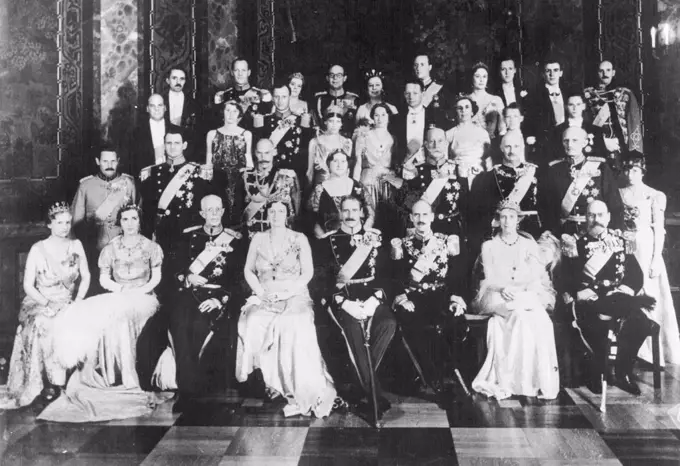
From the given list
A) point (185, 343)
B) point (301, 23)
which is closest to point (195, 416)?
point (185, 343)

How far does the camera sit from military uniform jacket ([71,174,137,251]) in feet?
15.7

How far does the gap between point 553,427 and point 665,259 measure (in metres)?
1.42

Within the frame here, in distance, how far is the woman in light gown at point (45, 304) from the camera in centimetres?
434

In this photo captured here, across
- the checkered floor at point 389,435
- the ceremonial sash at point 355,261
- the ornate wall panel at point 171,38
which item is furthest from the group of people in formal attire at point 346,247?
the ornate wall panel at point 171,38

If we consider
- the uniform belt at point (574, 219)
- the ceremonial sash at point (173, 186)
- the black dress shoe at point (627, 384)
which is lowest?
the black dress shoe at point (627, 384)

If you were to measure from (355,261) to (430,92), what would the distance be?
4.44ft

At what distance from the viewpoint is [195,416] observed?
4.06m

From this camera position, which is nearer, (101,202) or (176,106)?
(101,202)

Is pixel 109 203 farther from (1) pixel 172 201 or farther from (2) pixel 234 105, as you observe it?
(2) pixel 234 105

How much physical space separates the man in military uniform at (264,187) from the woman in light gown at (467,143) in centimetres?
103

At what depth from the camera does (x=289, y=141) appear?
16.3 ft

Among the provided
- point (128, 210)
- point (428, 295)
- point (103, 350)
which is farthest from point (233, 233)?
point (428, 295)

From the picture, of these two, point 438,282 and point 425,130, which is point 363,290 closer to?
point 438,282

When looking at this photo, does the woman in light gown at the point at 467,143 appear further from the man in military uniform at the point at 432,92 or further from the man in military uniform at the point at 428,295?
the man in military uniform at the point at 428,295
